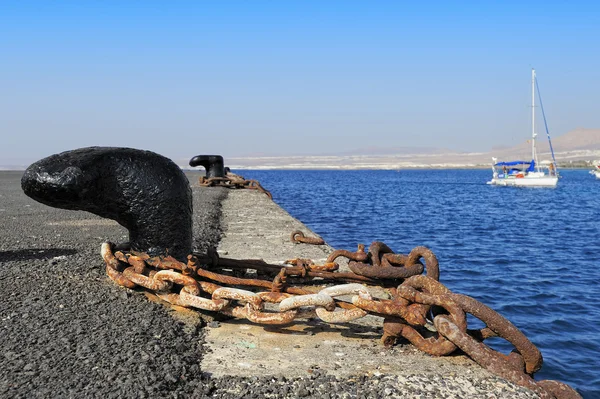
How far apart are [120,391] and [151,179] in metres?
1.83

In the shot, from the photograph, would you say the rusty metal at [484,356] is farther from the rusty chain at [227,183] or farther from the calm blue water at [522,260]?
the rusty chain at [227,183]

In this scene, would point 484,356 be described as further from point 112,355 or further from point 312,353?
point 112,355

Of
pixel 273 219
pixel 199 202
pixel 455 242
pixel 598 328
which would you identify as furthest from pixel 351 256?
pixel 455 242

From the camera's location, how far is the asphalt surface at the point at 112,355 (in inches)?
94.5

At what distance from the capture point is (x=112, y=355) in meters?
2.66

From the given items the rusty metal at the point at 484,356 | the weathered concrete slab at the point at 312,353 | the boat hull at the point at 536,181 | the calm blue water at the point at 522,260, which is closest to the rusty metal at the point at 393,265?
the weathered concrete slab at the point at 312,353

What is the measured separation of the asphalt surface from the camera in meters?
2.40

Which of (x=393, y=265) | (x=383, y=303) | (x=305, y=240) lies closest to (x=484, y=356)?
(x=383, y=303)

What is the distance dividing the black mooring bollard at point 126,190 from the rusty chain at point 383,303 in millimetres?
366

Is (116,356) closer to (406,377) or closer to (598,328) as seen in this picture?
(406,377)

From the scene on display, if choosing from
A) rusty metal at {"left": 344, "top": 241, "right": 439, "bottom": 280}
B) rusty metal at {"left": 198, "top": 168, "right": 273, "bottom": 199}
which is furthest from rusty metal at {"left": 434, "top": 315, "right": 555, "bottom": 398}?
rusty metal at {"left": 198, "top": 168, "right": 273, "bottom": 199}

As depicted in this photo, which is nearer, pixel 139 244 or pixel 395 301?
pixel 395 301

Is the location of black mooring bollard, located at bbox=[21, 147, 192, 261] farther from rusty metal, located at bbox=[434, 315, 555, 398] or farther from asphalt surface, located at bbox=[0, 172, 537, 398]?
rusty metal, located at bbox=[434, 315, 555, 398]

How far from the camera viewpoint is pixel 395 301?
111 inches
